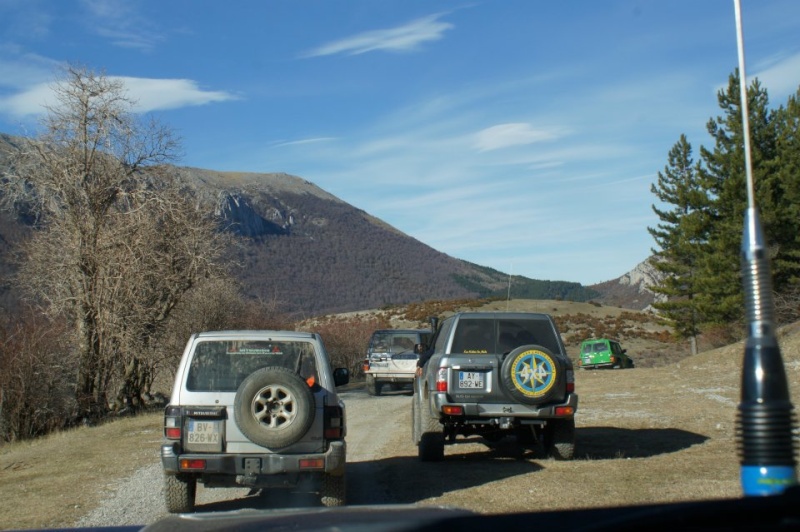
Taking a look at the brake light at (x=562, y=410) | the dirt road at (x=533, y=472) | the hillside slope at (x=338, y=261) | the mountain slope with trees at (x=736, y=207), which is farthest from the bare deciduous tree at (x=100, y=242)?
the hillside slope at (x=338, y=261)

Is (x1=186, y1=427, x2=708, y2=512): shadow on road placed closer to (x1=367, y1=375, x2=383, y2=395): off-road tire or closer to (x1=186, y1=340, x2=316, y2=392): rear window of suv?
(x1=186, y1=340, x2=316, y2=392): rear window of suv

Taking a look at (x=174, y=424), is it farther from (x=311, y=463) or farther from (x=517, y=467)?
(x=517, y=467)

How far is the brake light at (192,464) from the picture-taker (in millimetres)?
7580

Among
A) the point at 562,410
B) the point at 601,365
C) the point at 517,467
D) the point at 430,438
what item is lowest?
the point at 517,467

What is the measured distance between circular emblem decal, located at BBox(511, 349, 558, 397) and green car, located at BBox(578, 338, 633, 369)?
31375 mm

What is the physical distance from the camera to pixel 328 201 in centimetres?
16238

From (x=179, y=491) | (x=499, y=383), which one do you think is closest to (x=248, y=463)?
(x=179, y=491)

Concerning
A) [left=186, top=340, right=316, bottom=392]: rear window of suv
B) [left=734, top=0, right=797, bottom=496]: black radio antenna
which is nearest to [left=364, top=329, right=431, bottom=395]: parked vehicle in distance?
[left=186, top=340, right=316, bottom=392]: rear window of suv

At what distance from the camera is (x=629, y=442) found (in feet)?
42.1

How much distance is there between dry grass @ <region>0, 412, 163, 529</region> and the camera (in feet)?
28.3

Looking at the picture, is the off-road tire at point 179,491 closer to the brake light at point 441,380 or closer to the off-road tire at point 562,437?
the brake light at point 441,380

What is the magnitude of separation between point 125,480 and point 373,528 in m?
8.50

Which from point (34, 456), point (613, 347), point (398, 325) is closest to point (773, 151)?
point (613, 347)

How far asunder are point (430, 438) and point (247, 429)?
4.12 m
